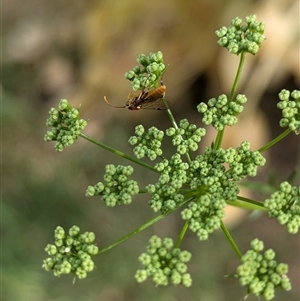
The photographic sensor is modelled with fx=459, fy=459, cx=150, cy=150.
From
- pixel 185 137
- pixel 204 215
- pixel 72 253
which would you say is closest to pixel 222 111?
pixel 185 137

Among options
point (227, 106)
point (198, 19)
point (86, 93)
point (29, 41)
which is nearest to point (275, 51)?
point (198, 19)

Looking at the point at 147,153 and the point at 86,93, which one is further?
the point at 86,93

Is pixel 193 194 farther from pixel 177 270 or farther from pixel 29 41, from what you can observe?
pixel 29 41

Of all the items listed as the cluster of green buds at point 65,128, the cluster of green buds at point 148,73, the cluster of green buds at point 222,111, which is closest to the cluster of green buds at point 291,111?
the cluster of green buds at point 222,111

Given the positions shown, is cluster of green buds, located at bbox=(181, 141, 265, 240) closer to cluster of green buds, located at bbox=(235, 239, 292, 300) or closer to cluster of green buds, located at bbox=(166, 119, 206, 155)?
cluster of green buds, located at bbox=(166, 119, 206, 155)

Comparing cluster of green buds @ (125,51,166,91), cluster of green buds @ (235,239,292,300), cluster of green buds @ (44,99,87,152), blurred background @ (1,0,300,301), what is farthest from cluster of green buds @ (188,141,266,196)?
blurred background @ (1,0,300,301)

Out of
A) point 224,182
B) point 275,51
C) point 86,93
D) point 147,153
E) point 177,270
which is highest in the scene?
point 86,93

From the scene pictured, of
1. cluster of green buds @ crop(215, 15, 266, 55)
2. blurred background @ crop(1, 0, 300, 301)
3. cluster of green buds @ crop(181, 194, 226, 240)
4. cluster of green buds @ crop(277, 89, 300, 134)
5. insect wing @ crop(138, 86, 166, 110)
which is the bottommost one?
cluster of green buds @ crop(181, 194, 226, 240)

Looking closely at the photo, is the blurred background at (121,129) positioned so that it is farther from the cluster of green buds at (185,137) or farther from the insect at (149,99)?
the cluster of green buds at (185,137)
